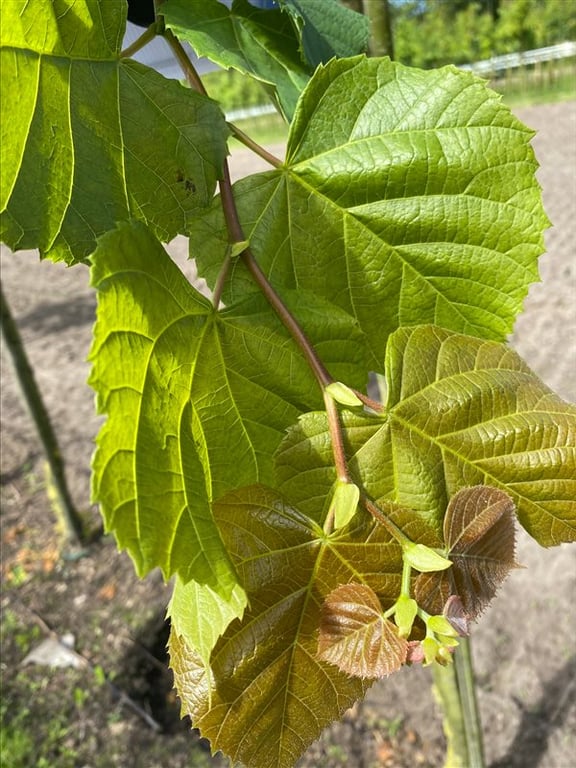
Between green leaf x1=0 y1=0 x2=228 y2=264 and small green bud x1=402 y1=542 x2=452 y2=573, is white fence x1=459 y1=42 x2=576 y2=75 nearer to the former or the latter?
green leaf x1=0 y1=0 x2=228 y2=264

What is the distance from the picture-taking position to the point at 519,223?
0.49 metres

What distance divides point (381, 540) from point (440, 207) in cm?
25

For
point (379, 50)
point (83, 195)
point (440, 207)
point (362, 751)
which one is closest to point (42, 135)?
point (83, 195)

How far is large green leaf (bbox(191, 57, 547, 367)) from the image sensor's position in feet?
1.58

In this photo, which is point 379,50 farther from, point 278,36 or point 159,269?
point 159,269

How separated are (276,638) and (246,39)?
0.43 meters

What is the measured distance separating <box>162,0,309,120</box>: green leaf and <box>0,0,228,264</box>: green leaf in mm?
61

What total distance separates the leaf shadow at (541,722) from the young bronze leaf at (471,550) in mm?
2380

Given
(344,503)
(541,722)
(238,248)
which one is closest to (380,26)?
(238,248)

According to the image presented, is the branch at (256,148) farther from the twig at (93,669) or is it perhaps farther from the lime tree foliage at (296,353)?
the twig at (93,669)

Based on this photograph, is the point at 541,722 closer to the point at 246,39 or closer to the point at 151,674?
the point at 151,674

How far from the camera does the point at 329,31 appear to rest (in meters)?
0.60

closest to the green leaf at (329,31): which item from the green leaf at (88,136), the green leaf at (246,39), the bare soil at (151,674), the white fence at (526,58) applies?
the green leaf at (246,39)

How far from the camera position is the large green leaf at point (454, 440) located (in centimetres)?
40
